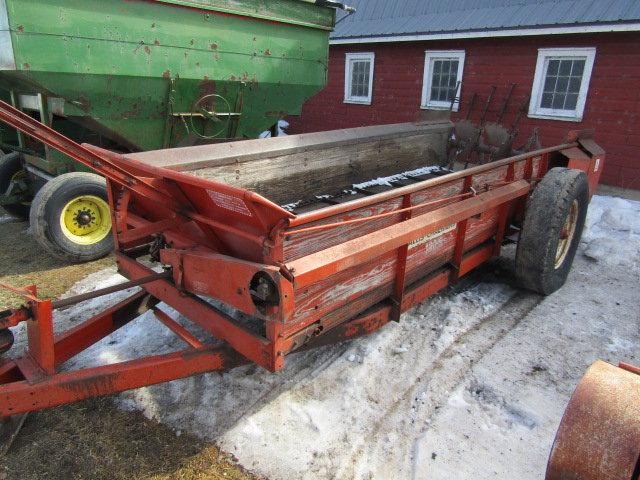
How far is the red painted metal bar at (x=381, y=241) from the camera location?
7.32ft

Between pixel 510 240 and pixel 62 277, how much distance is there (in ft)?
14.4

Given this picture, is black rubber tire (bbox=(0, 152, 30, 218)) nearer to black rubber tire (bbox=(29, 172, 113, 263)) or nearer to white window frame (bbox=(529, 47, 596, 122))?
black rubber tire (bbox=(29, 172, 113, 263))

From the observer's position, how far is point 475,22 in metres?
9.59

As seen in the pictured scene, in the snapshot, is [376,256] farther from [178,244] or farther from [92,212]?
[92,212]

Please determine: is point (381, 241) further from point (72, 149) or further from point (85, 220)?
point (85, 220)

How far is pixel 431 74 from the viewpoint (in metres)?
10.8

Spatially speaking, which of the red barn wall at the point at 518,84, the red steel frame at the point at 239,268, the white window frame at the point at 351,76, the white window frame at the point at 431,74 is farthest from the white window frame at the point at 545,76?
the red steel frame at the point at 239,268

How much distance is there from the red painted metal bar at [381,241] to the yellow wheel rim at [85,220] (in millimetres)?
3571

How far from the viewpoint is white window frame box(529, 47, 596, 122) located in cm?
833

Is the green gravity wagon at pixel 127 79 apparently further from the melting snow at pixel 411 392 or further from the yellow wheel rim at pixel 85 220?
the melting snow at pixel 411 392

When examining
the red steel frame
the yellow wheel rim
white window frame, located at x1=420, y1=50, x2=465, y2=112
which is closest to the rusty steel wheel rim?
the red steel frame

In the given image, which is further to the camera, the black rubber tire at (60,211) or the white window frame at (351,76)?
the white window frame at (351,76)

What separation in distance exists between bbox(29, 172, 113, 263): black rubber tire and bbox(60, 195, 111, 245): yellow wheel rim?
6cm

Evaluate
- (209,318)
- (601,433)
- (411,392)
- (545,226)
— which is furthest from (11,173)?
(601,433)
